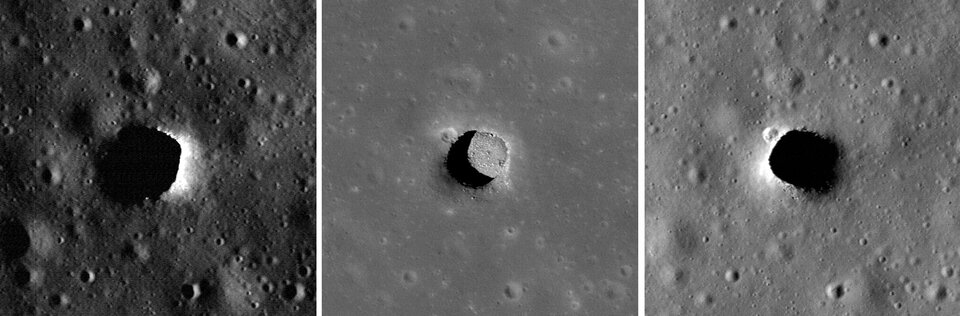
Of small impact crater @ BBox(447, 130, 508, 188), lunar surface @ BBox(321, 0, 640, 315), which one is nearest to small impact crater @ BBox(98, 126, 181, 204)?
lunar surface @ BBox(321, 0, 640, 315)

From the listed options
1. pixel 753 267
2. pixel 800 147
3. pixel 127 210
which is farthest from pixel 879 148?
pixel 127 210

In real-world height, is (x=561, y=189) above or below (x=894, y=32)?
below

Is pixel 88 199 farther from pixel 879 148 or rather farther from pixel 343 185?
pixel 879 148

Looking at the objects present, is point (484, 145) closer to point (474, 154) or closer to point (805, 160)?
point (474, 154)

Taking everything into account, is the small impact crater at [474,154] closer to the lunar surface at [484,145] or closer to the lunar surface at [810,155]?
the lunar surface at [484,145]

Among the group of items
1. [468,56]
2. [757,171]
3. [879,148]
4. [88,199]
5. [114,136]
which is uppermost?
[879,148]

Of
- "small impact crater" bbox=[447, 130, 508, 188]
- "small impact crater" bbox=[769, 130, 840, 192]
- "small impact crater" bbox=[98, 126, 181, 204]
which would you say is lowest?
"small impact crater" bbox=[98, 126, 181, 204]

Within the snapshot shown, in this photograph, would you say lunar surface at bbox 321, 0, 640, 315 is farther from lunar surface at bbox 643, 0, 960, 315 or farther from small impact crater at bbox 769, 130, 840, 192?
small impact crater at bbox 769, 130, 840, 192
